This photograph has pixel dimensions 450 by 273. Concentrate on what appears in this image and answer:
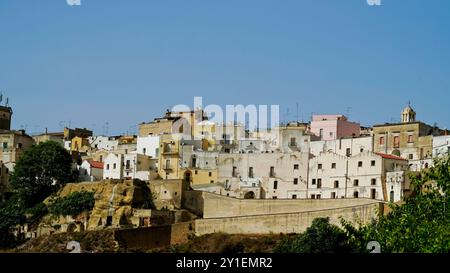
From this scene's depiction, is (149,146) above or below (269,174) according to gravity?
above

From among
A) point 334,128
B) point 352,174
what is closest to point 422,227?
point 352,174

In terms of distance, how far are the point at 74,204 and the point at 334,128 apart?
32.8ft

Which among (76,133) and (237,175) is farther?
(76,133)

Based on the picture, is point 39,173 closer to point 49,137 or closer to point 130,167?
point 130,167

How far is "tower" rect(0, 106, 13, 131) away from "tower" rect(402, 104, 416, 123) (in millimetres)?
17284

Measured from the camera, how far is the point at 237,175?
31.8 m

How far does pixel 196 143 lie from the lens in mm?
33969

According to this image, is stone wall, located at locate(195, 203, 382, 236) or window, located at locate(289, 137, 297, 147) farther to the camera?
window, located at locate(289, 137, 297, 147)

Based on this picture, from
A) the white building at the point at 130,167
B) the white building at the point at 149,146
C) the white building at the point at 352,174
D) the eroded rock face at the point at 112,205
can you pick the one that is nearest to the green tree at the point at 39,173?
the white building at the point at 130,167

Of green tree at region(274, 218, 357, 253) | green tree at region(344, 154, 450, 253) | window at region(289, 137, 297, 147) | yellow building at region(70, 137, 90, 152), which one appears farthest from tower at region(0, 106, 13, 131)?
green tree at region(344, 154, 450, 253)

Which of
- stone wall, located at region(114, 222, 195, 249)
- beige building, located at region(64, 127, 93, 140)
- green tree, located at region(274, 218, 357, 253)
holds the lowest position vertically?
stone wall, located at region(114, 222, 195, 249)

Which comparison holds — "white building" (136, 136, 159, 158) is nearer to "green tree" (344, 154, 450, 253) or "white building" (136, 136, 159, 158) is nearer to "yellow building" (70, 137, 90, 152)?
"yellow building" (70, 137, 90, 152)

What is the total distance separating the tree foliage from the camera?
31172 mm

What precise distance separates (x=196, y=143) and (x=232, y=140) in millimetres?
1382
